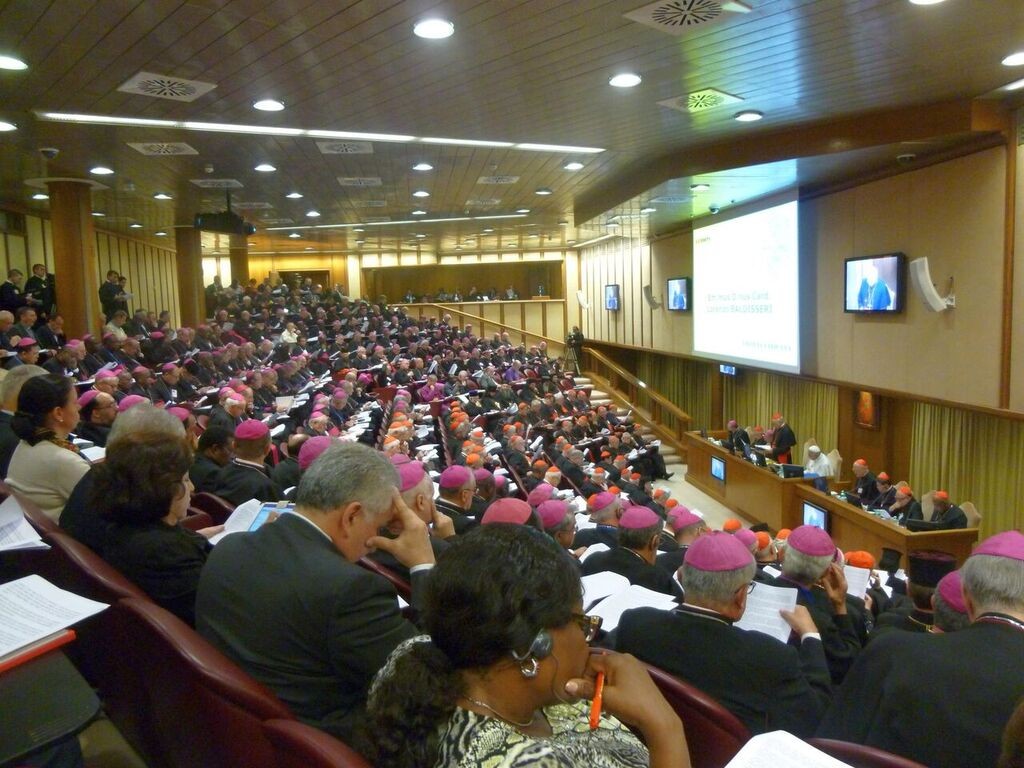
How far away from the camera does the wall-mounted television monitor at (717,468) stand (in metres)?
12.5

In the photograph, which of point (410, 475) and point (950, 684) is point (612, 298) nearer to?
point (410, 475)

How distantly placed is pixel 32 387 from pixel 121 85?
134 inches

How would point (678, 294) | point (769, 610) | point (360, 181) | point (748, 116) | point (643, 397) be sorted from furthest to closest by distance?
point (643, 397) → point (678, 294) → point (360, 181) → point (748, 116) → point (769, 610)

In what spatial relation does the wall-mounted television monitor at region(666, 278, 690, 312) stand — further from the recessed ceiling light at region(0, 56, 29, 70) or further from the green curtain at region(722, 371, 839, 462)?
the recessed ceiling light at region(0, 56, 29, 70)

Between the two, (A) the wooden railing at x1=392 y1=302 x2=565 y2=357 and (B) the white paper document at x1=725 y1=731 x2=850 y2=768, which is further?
(A) the wooden railing at x1=392 y1=302 x2=565 y2=357

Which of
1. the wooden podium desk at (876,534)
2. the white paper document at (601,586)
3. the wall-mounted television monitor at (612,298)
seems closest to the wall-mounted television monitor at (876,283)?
A: the wooden podium desk at (876,534)

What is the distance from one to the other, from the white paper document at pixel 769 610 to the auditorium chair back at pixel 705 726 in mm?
836

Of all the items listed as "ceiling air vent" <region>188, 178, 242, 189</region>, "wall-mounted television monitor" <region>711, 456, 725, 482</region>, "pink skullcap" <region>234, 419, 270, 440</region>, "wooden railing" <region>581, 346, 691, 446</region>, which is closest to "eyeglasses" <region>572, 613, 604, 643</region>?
"pink skullcap" <region>234, 419, 270, 440</region>

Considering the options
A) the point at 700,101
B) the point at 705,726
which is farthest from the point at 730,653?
the point at 700,101

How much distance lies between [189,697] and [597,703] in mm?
1003

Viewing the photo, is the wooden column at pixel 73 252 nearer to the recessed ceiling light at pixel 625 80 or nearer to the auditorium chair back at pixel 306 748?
the recessed ceiling light at pixel 625 80

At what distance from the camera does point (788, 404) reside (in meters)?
13.2

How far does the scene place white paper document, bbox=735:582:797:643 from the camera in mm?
2467

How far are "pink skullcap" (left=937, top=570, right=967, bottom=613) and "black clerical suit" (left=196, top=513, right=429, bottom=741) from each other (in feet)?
6.01
